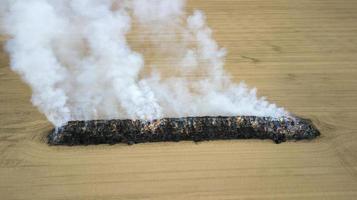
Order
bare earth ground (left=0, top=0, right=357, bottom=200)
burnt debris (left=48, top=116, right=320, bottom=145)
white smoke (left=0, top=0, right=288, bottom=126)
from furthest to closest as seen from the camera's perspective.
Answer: white smoke (left=0, top=0, right=288, bottom=126) → burnt debris (left=48, top=116, right=320, bottom=145) → bare earth ground (left=0, top=0, right=357, bottom=200)

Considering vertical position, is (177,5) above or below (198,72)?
above

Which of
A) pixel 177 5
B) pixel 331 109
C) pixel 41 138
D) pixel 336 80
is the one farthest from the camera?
pixel 177 5

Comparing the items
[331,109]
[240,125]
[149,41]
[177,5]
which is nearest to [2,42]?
[149,41]

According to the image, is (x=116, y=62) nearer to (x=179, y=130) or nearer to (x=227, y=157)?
(x=179, y=130)

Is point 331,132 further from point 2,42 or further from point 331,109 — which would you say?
point 2,42

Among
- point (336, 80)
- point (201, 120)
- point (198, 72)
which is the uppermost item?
point (336, 80)

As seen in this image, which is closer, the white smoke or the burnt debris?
the burnt debris
